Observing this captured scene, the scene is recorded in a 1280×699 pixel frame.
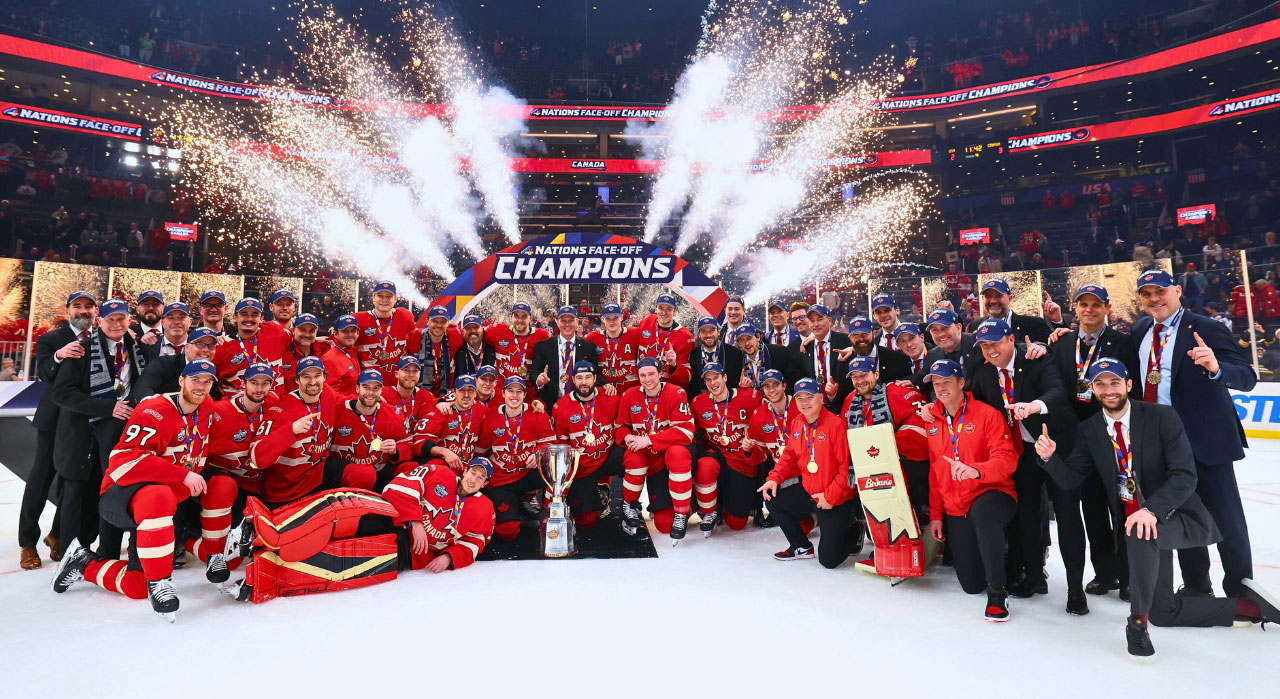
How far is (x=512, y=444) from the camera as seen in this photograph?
5840 millimetres

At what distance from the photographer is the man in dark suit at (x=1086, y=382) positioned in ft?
13.2

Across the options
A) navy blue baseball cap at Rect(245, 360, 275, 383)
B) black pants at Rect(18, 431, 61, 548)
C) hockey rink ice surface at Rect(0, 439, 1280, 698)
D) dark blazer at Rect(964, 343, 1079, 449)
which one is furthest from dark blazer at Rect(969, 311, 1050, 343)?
black pants at Rect(18, 431, 61, 548)

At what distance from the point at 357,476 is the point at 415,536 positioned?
885 millimetres

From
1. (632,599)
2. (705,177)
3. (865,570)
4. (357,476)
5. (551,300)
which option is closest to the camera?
(632,599)

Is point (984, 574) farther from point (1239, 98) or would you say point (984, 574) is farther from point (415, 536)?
point (1239, 98)

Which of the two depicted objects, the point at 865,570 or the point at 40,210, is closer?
the point at 865,570

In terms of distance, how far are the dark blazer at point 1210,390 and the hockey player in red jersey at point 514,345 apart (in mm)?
5863

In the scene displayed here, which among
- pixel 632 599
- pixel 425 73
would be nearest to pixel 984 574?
pixel 632 599

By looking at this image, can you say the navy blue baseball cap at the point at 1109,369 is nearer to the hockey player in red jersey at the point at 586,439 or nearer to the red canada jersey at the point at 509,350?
the hockey player in red jersey at the point at 586,439

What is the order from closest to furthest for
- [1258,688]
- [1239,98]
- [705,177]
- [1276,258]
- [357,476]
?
[1258,688]
[357,476]
[1276,258]
[1239,98]
[705,177]

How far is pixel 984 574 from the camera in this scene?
13.9 feet

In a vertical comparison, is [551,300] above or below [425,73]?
below

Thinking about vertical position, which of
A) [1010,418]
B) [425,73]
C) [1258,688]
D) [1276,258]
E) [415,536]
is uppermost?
[425,73]

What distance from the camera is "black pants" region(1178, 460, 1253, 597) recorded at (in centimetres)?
356
